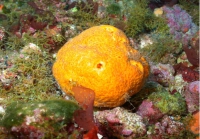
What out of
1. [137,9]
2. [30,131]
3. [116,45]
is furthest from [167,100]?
[137,9]

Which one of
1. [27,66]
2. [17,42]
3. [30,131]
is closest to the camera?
[30,131]

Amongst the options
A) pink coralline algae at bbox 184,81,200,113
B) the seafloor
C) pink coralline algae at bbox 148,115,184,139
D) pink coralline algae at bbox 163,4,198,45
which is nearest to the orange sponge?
the seafloor

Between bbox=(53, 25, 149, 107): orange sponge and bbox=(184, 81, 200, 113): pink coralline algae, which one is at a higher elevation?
bbox=(53, 25, 149, 107): orange sponge

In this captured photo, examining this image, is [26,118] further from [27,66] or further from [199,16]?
[199,16]

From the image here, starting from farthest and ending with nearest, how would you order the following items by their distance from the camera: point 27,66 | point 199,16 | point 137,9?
point 199,16
point 137,9
point 27,66

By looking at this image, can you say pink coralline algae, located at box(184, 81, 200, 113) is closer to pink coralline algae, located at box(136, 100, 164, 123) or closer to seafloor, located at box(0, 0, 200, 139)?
seafloor, located at box(0, 0, 200, 139)

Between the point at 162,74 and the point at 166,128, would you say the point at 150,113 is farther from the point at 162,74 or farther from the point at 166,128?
the point at 162,74

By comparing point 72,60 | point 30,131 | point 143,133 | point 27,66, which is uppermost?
point 72,60
